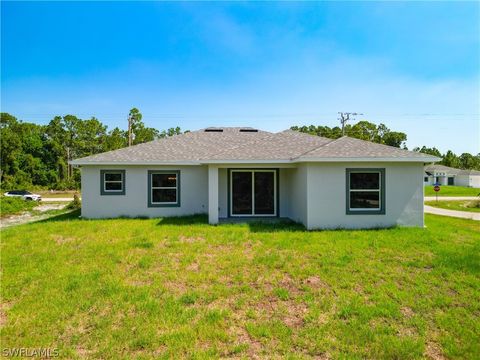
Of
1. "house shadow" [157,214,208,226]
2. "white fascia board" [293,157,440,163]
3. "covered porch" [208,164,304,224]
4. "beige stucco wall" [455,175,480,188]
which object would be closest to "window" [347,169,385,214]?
"white fascia board" [293,157,440,163]

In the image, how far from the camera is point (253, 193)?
39.8 feet

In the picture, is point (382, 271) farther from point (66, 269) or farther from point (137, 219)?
point (137, 219)

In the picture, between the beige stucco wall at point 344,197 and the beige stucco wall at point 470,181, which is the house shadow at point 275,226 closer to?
the beige stucco wall at point 344,197

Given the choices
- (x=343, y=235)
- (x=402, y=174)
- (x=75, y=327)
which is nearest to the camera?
(x=75, y=327)

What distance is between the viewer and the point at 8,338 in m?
4.00

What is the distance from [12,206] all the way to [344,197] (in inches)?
775

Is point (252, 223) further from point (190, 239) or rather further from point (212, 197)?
point (190, 239)

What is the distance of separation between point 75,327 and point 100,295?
2.94ft

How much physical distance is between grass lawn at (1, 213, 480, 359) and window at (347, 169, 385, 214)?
148cm

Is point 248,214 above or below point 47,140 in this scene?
below

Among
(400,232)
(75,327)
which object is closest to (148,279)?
(75,327)

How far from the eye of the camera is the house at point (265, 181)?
972 centimetres

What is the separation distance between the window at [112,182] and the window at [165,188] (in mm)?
1355

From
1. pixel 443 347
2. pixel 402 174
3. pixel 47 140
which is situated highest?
pixel 47 140
